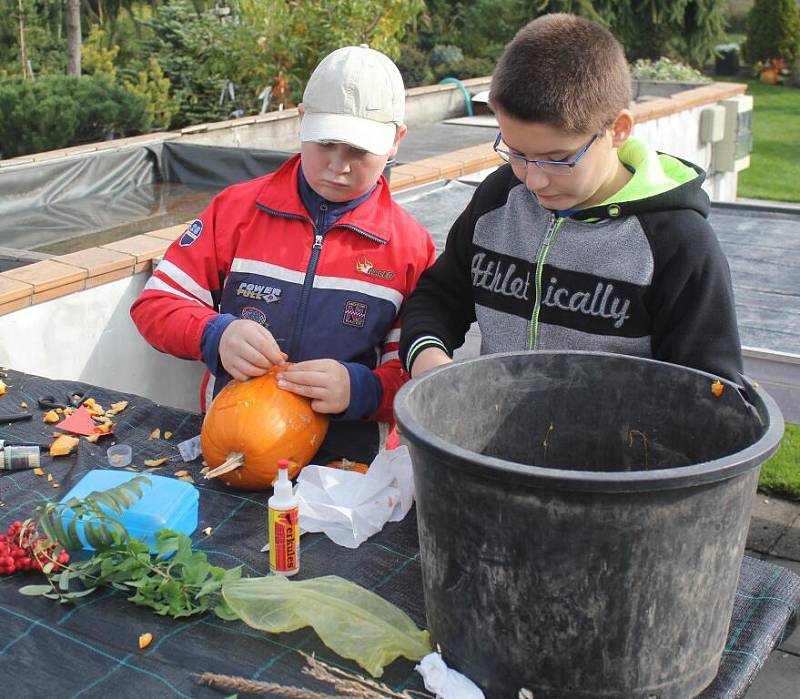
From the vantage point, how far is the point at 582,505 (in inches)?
50.3

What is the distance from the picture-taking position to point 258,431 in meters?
2.18

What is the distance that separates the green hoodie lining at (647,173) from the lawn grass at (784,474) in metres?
2.70

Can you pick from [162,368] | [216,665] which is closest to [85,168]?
[162,368]

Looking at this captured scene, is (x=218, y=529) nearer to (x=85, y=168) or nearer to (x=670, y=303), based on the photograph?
(x=670, y=303)

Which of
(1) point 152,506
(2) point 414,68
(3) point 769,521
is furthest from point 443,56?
(1) point 152,506

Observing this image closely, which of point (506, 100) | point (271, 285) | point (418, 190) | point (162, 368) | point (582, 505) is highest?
point (506, 100)

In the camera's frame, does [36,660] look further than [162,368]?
No

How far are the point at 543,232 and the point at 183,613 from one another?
1.10 m

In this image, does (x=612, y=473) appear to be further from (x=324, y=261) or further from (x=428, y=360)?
(x=324, y=261)

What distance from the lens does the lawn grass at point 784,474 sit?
4.73 metres

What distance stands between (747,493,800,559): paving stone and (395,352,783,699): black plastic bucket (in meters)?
2.77

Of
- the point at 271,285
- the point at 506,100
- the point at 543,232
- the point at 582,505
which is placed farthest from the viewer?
the point at 271,285

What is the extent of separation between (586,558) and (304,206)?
60.2 inches

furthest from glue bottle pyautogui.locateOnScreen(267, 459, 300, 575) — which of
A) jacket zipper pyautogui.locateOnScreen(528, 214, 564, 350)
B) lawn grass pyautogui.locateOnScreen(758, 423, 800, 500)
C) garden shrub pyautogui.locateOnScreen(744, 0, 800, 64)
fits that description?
garden shrub pyautogui.locateOnScreen(744, 0, 800, 64)
